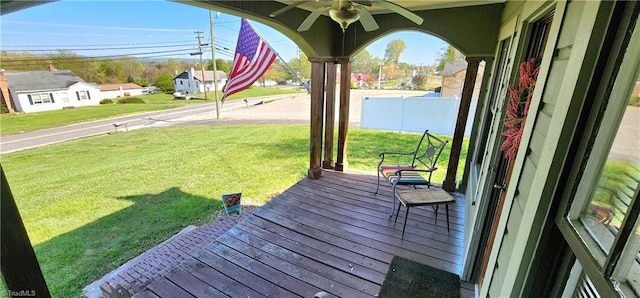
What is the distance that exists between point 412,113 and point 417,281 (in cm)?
676

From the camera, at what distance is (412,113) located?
808 centimetres

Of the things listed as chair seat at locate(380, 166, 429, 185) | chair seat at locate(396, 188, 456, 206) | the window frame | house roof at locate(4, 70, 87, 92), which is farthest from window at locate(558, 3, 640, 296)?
the window frame

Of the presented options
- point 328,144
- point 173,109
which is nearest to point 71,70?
point 173,109

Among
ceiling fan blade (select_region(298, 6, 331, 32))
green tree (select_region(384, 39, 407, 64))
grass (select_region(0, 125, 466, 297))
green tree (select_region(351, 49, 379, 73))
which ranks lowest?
grass (select_region(0, 125, 466, 297))

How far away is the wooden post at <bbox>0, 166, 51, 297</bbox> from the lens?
93 cm

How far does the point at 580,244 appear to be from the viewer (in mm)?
592

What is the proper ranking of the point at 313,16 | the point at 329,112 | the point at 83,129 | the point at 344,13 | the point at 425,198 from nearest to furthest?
the point at 344,13 < the point at 313,16 < the point at 425,198 < the point at 329,112 < the point at 83,129

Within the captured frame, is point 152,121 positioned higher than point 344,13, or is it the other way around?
point 344,13

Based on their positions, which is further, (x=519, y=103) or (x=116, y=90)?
(x=116, y=90)

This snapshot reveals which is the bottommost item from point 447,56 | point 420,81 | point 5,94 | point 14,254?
point 5,94

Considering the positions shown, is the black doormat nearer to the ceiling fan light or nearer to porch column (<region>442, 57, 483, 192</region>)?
porch column (<region>442, 57, 483, 192</region>)

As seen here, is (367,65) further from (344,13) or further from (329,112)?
(344,13)

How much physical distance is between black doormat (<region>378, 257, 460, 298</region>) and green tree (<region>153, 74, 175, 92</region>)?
104 feet

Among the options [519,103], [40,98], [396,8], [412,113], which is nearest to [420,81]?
[412,113]
